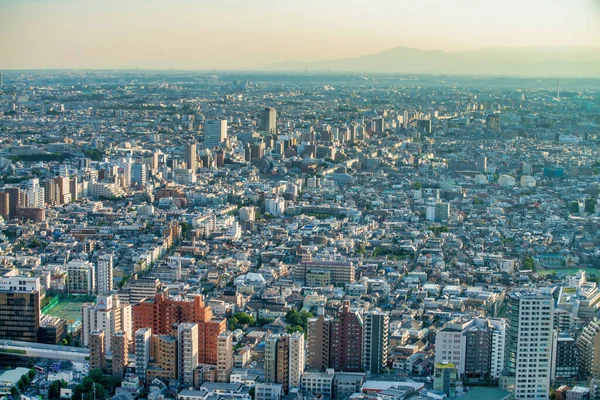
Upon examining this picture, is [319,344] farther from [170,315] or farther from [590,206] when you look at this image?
[590,206]

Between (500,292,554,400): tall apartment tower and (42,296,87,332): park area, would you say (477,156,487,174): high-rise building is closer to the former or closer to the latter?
(42,296,87,332): park area

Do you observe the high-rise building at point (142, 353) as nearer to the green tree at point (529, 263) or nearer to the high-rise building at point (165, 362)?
the high-rise building at point (165, 362)

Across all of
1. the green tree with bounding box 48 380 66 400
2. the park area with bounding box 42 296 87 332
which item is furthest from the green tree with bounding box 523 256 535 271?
the green tree with bounding box 48 380 66 400

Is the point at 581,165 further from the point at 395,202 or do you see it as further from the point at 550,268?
the point at 550,268

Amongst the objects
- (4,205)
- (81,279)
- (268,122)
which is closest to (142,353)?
(81,279)

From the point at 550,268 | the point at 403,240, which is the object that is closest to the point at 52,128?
the point at 403,240

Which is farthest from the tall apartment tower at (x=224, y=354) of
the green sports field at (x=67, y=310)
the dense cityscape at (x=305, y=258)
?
the green sports field at (x=67, y=310)
